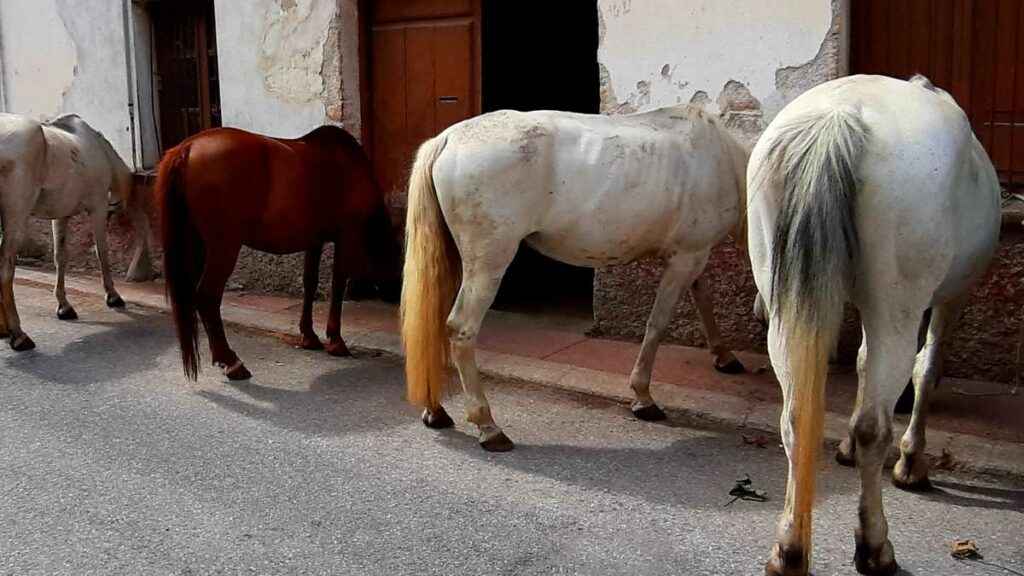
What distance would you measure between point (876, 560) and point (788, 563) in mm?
333

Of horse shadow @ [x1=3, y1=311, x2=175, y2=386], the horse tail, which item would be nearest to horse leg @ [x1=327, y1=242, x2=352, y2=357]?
horse shadow @ [x1=3, y1=311, x2=175, y2=386]

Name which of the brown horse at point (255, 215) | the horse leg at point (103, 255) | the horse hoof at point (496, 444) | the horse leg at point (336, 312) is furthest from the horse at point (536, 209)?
the horse leg at point (103, 255)

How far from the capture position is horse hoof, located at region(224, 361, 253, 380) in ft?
19.4

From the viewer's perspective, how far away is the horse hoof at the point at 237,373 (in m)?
5.91

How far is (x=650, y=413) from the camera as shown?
16.5 feet

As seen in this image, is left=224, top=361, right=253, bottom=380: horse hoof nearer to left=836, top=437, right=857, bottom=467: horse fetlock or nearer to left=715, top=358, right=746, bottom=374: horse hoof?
left=715, top=358, right=746, bottom=374: horse hoof

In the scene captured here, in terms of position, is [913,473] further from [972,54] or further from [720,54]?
[720,54]

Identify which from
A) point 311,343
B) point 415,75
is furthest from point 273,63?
point 311,343

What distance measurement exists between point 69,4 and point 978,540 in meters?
9.67

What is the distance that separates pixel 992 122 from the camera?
532cm

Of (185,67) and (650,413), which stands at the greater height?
(185,67)

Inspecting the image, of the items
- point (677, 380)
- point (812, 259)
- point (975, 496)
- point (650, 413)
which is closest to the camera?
point (812, 259)

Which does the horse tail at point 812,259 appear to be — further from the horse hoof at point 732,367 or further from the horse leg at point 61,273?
the horse leg at point 61,273

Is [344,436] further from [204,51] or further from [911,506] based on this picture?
[204,51]
